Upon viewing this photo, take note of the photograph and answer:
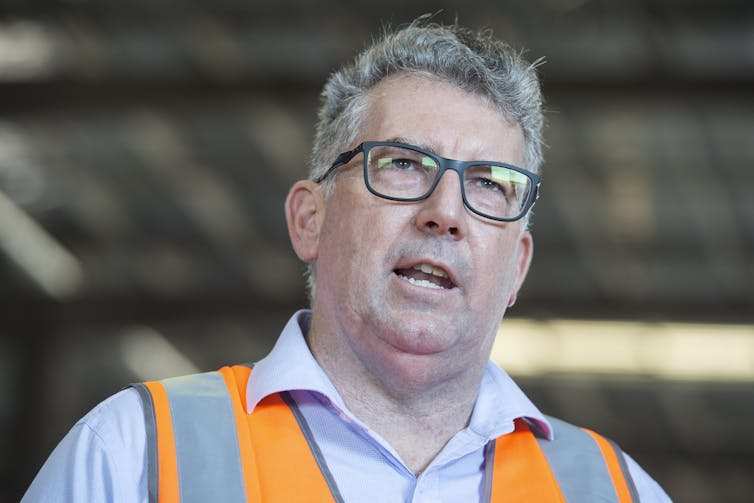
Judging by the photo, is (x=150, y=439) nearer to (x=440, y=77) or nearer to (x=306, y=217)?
(x=306, y=217)

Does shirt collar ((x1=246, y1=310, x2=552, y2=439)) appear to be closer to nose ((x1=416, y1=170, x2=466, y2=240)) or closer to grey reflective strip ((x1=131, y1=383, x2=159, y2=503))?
grey reflective strip ((x1=131, y1=383, x2=159, y2=503))

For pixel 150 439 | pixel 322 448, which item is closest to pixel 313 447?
pixel 322 448

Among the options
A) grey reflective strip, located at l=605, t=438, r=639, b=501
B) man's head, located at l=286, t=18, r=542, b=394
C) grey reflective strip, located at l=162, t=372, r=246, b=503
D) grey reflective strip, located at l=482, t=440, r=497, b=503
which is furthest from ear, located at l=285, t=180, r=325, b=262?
grey reflective strip, located at l=605, t=438, r=639, b=501

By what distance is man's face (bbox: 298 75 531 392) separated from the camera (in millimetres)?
1646

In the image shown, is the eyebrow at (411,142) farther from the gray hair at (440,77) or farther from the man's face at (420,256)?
the gray hair at (440,77)

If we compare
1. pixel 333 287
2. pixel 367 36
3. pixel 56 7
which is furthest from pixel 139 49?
pixel 333 287

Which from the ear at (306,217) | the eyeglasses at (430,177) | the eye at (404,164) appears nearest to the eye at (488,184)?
the eyeglasses at (430,177)

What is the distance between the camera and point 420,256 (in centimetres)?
164

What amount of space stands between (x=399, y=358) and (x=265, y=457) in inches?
11.5

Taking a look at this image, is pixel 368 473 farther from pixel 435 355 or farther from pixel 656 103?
pixel 656 103

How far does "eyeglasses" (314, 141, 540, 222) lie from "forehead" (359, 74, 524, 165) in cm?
3

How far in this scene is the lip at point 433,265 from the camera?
1.64 metres

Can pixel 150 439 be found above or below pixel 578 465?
above

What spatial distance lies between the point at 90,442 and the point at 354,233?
0.59 m
